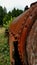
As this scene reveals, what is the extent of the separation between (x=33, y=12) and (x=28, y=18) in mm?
60

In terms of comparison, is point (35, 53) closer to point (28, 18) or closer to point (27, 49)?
point (27, 49)

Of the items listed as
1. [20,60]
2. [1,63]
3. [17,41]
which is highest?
[17,41]

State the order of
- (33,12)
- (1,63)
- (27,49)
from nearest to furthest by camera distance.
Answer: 1. (27,49)
2. (33,12)
3. (1,63)

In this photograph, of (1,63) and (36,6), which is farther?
(1,63)

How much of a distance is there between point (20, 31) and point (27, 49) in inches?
4.2

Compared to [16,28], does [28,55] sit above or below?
below

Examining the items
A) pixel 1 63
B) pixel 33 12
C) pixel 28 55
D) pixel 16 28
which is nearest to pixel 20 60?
pixel 28 55

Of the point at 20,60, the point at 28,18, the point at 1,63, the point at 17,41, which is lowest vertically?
the point at 1,63

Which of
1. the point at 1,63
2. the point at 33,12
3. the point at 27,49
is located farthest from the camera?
the point at 1,63

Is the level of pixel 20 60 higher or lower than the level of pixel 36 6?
lower

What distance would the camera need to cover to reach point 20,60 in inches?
57.4

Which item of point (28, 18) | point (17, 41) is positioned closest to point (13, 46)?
point (17, 41)

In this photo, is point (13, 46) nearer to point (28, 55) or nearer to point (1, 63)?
point (28, 55)

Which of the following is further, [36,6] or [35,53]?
[36,6]
